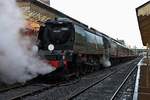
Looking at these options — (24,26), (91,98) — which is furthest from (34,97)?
(24,26)

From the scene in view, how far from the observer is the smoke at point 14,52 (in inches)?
647

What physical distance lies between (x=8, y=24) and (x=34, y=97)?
3946 millimetres

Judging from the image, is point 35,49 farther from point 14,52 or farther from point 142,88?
point 142,88

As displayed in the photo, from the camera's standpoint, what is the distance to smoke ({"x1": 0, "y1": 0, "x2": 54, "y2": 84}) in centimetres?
1644

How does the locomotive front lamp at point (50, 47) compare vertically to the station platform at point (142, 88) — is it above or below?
above

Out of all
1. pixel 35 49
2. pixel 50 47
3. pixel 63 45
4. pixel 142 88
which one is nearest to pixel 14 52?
pixel 35 49

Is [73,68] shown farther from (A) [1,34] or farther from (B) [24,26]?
(A) [1,34]

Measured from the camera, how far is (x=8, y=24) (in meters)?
16.6

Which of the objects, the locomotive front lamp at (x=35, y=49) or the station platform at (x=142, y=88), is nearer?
the station platform at (x=142, y=88)

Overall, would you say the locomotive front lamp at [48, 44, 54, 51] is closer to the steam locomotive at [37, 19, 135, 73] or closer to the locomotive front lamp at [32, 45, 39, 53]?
the steam locomotive at [37, 19, 135, 73]

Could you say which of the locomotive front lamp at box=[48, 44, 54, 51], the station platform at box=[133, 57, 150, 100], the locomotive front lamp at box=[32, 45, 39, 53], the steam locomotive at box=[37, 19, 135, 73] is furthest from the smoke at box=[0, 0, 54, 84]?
the station platform at box=[133, 57, 150, 100]

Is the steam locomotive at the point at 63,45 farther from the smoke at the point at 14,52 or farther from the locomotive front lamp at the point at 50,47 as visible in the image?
the smoke at the point at 14,52

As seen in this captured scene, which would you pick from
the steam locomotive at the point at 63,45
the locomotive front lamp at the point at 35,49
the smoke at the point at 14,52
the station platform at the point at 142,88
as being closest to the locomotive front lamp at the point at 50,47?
the steam locomotive at the point at 63,45

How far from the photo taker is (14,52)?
1730 cm
